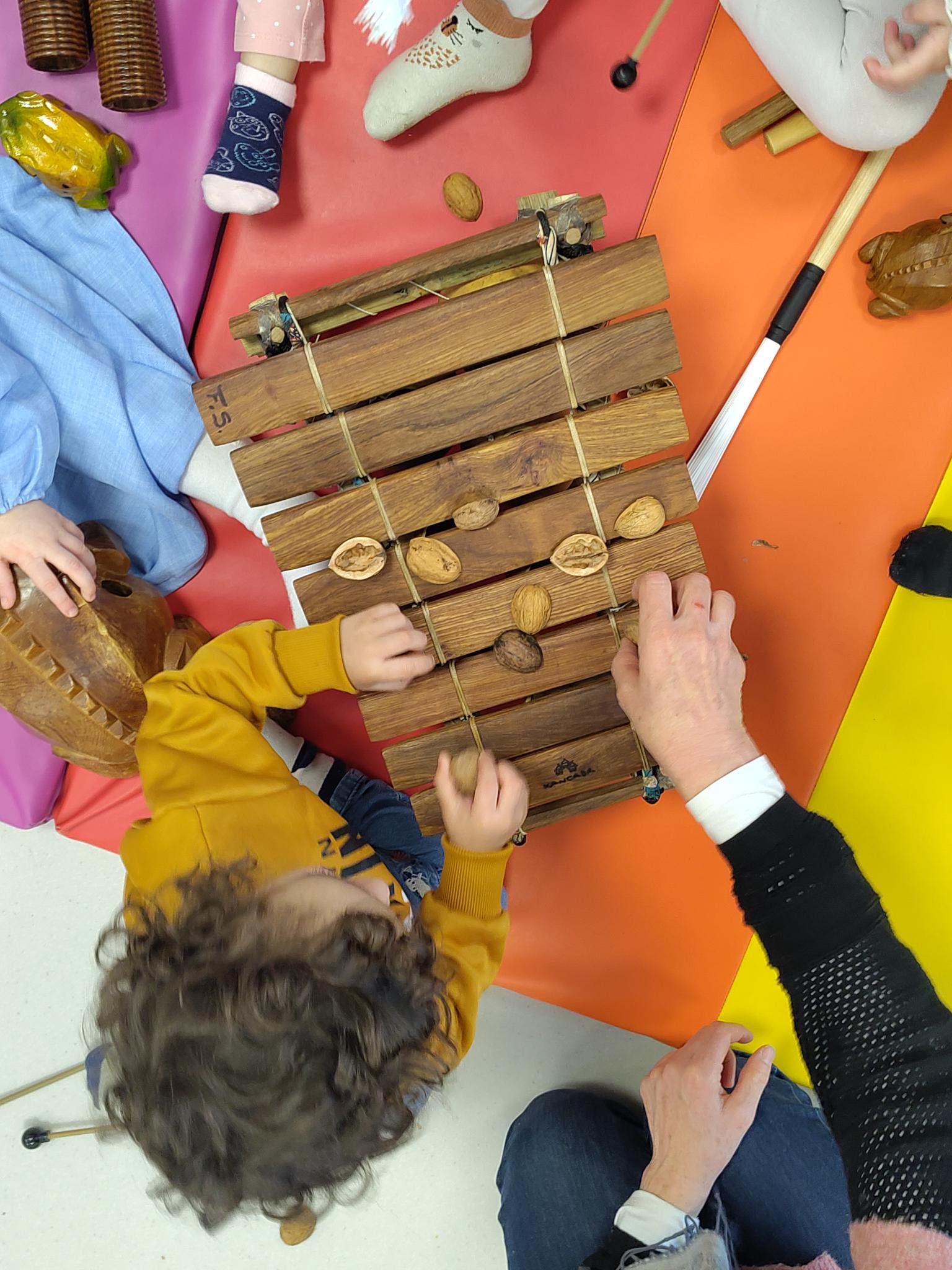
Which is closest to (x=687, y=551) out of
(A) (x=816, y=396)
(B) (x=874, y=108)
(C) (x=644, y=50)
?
(A) (x=816, y=396)

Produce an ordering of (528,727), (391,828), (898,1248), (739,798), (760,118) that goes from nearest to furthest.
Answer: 1. (898,1248)
2. (739,798)
3. (528,727)
4. (760,118)
5. (391,828)

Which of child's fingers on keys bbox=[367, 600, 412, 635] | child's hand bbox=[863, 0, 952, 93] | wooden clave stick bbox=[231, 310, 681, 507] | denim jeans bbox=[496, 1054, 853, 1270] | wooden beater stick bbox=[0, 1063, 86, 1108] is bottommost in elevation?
denim jeans bbox=[496, 1054, 853, 1270]

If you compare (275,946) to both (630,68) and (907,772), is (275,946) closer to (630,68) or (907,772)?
(907,772)

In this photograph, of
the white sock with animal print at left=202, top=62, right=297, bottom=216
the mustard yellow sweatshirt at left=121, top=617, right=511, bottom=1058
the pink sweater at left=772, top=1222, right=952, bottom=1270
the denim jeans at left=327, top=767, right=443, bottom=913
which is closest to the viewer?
the pink sweater at left=772, top=1222, right=952, bottom=1270

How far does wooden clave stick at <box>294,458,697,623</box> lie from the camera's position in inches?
32.4

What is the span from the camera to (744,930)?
113 centimetres

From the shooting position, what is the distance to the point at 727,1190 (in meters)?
1.05

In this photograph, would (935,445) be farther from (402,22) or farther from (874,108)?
(402,22)

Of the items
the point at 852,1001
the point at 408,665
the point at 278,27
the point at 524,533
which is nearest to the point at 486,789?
the point at 408,665

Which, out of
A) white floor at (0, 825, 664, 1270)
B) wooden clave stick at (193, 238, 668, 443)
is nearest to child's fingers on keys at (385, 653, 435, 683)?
wooden clave stick at (193, 238, 668, 443)

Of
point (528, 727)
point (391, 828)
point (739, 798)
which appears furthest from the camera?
point (391, 828)

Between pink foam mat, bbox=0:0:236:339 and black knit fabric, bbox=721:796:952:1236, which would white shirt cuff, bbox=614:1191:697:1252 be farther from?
pink foam mat, bbox=0:0:236:339

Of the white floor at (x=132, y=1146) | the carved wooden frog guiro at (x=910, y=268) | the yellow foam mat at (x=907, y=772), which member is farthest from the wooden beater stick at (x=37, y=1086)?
the carved wooden frog guiro at (x=910, y=268)

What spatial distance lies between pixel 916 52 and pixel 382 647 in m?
0.73
